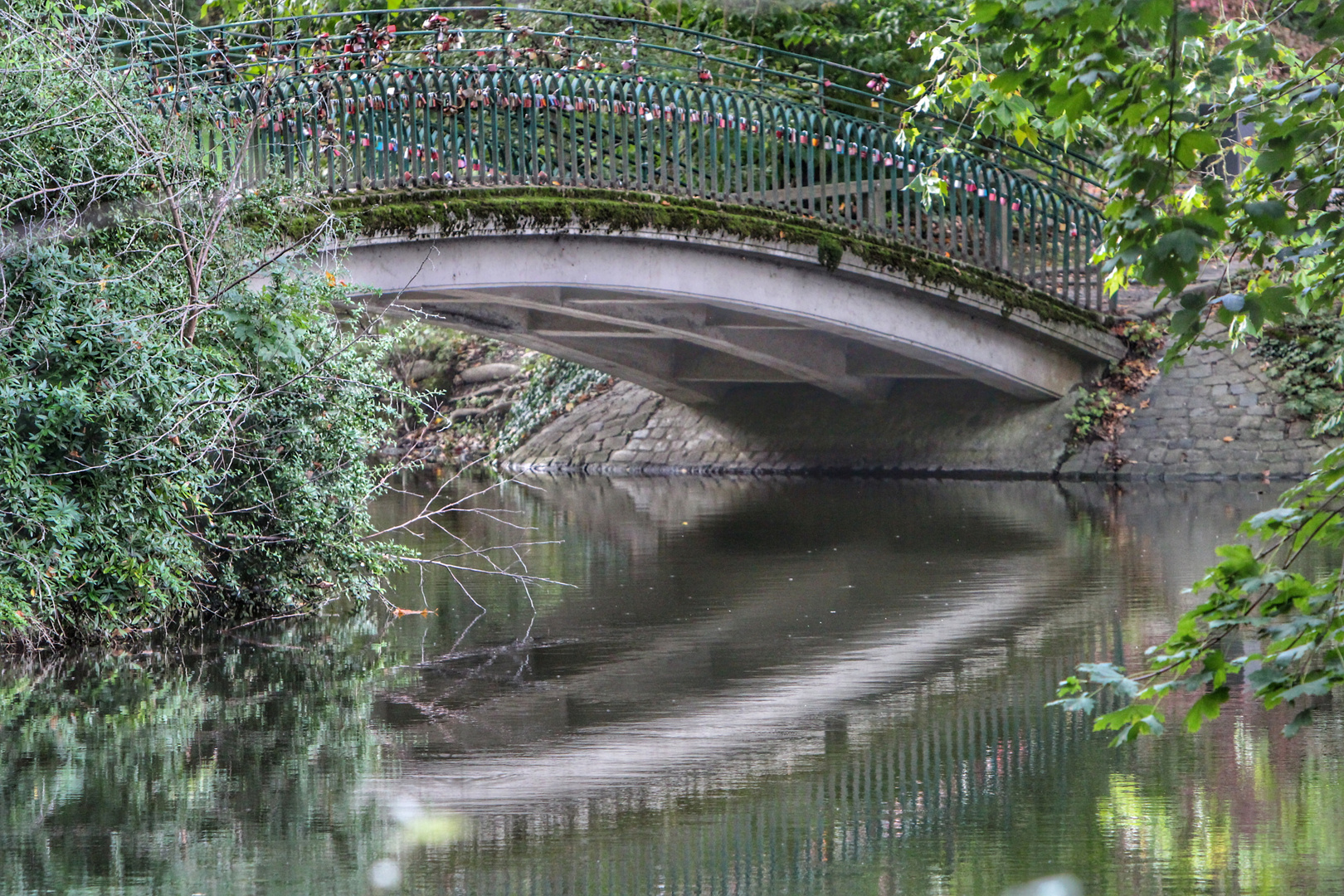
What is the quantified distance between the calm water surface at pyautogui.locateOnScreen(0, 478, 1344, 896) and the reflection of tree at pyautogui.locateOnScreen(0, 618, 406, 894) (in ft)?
0.06

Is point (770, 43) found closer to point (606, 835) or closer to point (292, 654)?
point (292, 654)

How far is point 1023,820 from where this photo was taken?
4.52 meters

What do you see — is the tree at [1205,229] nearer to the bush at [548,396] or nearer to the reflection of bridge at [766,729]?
the reflection of bridge at [766,729]

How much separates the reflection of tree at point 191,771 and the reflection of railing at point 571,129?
3.42 meters

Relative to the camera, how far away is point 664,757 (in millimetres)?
5449

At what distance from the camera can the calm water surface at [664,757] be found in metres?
4.14

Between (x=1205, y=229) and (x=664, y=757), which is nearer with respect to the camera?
(x=1205, y=229)

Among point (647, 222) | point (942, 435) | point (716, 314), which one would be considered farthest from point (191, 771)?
point (942, 435)

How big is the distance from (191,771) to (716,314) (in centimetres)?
1172

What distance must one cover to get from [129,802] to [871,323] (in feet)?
40.0

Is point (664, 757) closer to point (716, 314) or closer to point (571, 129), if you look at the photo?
point (571, 129)

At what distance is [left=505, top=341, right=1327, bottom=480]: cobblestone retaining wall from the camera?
16.8 m

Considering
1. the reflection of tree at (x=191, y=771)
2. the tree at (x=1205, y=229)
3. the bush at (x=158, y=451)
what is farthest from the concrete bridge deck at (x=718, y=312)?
the tree at (x=1205, y=229)

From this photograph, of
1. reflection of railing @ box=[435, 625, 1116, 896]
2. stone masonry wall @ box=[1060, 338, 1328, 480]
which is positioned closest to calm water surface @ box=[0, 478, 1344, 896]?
reflection of railing @ box=[435, 625, 1116, 896]
